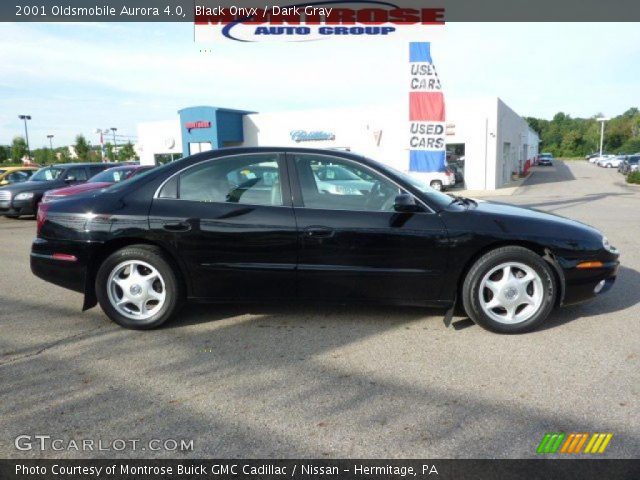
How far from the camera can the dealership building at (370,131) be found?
81.4 feet

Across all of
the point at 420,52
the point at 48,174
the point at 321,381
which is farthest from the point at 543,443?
the point at 48,174

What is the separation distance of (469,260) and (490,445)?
1763mm

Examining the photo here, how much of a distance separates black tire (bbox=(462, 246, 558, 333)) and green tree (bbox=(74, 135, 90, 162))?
77.6m

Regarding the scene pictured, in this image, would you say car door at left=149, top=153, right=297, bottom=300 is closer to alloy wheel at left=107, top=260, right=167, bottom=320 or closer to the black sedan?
the black sedan

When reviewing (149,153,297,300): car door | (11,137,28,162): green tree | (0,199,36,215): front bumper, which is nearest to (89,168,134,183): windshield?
(0,199,36,215): front bumper

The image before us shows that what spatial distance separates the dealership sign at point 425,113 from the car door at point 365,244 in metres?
9.26

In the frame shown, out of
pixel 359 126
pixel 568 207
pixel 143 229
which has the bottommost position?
pixel 568 207

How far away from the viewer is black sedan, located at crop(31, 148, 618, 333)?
3895 mm

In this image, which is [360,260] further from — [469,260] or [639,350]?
[639,350]

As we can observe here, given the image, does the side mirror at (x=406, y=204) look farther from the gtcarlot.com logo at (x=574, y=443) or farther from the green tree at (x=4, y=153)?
the green tree at (x=4, y=153)

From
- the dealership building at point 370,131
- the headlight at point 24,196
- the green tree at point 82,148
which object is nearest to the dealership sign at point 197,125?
the dealership building at point 370,131

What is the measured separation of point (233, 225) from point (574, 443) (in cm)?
280

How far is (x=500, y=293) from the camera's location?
3.91 m

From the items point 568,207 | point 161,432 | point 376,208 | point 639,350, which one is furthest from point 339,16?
point 161,432
